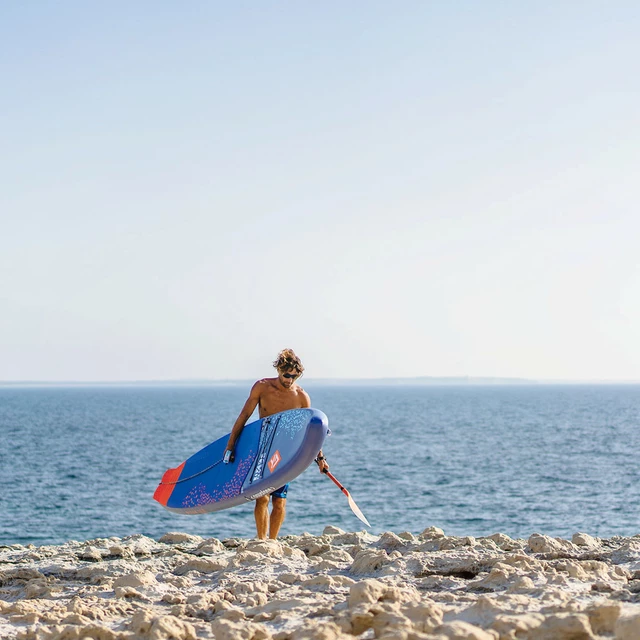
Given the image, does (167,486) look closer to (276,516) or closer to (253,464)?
(253,464)

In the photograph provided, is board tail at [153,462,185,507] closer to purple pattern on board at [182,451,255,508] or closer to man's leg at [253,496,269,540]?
purple pattern on board at [182,451,255,508]

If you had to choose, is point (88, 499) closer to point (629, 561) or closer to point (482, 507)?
point (482, 507)

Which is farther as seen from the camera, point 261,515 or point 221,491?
point 221,491

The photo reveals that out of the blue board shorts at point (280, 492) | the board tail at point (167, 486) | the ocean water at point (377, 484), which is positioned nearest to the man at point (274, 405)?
Answer: the blue board shorts at point (280, 492)

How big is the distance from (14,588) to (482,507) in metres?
23.4

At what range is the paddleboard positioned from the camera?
7930 mm

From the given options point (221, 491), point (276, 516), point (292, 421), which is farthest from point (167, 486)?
point (292, 421)

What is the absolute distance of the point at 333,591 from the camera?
17.7ft

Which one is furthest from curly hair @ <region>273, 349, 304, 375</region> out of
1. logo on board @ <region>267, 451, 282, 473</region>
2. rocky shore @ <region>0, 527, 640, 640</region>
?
rocky shore @ <region>0, 527, 640, 640</region>

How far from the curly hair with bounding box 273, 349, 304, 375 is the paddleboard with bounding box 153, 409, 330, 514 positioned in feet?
1.52

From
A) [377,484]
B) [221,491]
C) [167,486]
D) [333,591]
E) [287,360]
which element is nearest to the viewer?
[333,591]

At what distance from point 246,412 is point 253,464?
1.86 feet

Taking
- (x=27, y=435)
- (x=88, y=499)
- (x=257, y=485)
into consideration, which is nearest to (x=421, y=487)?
(x=88, y=499)

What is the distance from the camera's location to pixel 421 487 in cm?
3284
